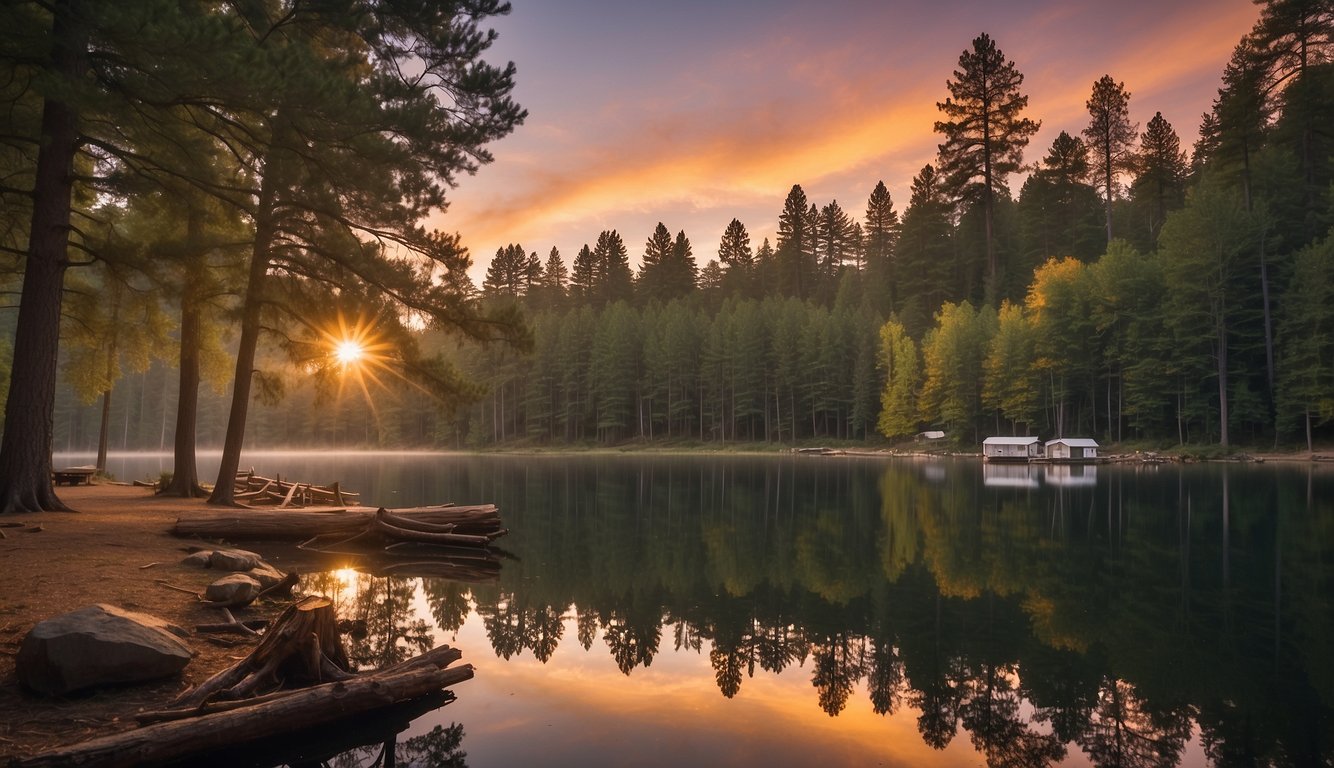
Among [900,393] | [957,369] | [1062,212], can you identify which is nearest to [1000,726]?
[957,369]

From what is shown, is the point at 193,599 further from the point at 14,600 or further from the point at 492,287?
the point at 492,287

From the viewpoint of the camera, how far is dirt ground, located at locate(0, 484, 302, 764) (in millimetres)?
6047

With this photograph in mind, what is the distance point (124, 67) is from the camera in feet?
47.5

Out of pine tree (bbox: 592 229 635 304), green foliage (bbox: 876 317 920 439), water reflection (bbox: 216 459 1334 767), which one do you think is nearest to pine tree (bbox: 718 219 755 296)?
pine tree (bbox: 592 229 635 304)

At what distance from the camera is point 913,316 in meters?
91.1

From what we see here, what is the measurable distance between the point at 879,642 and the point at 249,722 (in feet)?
26.8

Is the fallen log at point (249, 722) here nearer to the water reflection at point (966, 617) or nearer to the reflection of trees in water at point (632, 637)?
the water reflection at point (966, 617)

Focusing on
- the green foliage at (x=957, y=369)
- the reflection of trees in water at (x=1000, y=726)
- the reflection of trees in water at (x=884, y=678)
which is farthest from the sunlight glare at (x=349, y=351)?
the green foliage at (x=957, y=369)

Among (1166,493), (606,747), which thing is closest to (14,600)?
(606,747)

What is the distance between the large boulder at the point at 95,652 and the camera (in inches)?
254

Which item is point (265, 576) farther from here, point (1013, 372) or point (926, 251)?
point (926, 251)

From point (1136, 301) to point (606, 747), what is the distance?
7718 cm

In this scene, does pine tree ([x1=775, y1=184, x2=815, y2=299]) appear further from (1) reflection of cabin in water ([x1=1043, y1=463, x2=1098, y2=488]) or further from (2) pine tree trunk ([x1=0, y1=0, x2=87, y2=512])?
(2) pine tree trunk ([x1=0, y1=0, x2=87, y2=512])

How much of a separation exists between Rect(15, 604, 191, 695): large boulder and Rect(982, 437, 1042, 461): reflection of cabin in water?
66258 mm
